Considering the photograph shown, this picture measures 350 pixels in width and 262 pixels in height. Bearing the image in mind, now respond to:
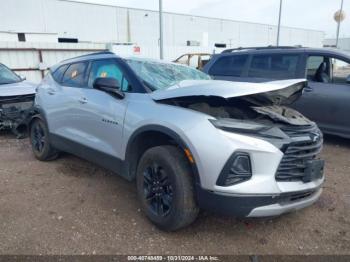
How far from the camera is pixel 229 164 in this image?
2547mm

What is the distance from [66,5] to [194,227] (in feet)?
105

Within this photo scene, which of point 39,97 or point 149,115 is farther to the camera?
point 39,97

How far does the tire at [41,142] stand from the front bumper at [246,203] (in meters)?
A: 3.20

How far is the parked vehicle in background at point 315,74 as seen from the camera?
5.55m

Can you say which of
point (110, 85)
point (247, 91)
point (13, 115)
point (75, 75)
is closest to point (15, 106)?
point (13, 115)

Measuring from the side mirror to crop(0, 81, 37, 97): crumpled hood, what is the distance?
4216mm

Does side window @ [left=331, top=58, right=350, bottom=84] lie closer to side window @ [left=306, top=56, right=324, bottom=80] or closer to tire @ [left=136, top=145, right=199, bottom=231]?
side window @ [left=306, top=56, right=324, bottom=80]

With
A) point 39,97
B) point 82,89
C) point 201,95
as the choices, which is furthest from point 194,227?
point 39,97

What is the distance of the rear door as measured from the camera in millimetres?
5504

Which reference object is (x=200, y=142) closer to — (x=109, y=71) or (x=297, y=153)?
(x=297, y=153)

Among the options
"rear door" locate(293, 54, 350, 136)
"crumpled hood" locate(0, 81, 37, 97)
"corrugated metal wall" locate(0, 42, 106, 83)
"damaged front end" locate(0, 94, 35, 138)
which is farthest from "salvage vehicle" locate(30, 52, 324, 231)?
"corrugated metal wall" locate(0, 42, 106, 83)

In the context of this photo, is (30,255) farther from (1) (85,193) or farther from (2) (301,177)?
(2) (301,177)

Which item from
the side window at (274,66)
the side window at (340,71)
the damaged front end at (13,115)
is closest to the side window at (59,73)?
the damaged front end at (13,115)

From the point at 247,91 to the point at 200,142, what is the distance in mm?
589
